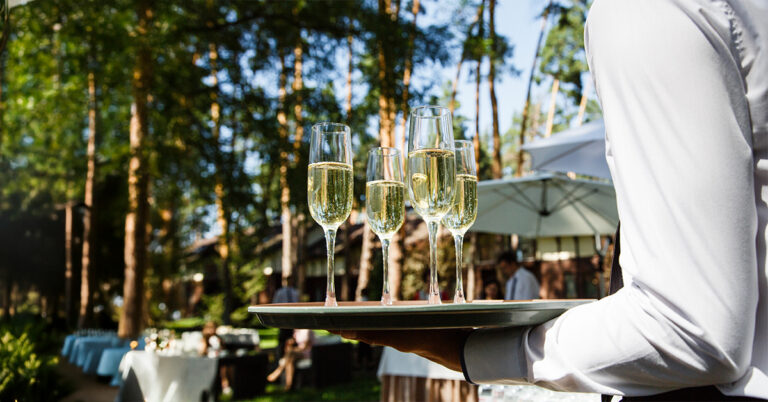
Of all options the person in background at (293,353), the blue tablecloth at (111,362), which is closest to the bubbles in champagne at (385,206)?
the person in background at (293,353)

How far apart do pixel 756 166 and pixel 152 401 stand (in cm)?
632

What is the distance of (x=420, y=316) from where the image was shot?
90 cm

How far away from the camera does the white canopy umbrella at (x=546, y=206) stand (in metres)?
8.98

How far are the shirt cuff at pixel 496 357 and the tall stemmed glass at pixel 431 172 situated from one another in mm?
305

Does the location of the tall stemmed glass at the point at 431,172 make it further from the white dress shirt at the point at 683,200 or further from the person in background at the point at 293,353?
the person in background at the point at 293,353

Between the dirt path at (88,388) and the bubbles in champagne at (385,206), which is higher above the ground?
the bubbles in champagne at (385,206)

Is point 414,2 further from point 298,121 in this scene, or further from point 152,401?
point 152,401

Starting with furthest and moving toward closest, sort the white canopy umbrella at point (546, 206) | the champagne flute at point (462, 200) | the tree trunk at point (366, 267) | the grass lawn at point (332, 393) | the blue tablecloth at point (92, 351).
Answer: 1. the tree trunk at point (366, 267)
2. the blue tablecloth at point (92, 351)
3. the grass lawn at point (332, 393)
4. the white canopy umbrella at point (546, 206)
5. the champagne flute at point (462, 200)

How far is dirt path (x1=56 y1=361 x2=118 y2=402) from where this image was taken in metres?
9.79

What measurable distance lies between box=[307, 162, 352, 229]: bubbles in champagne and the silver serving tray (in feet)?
1.42

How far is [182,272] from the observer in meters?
31.5

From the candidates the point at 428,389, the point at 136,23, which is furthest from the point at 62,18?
the point at 428,389

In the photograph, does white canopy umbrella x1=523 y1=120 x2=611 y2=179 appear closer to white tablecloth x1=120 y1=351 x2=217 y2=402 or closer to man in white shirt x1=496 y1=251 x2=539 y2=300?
man in white shirt x1=496 y1=251 x2=539 y2=300

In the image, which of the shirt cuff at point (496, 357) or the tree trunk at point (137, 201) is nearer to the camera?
the shirt cuff at point (496, 357)
